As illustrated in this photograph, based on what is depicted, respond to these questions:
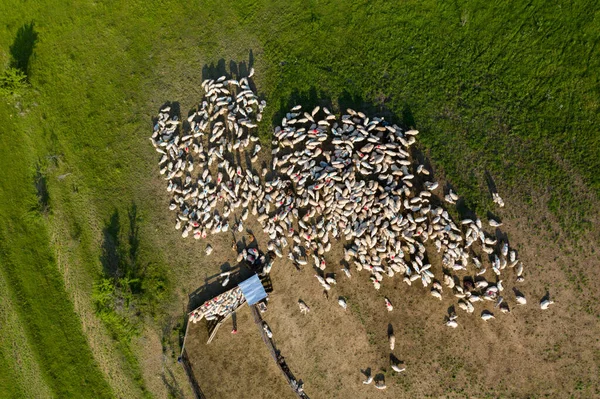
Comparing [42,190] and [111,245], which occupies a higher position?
[42,190]

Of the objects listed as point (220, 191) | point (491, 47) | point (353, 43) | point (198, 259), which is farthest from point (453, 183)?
point (198, 259)

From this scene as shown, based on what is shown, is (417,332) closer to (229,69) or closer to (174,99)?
(229,69)

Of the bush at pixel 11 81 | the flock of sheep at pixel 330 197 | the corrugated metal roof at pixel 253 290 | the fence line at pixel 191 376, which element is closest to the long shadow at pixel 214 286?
the corrugated metal roof at pixel 253 290

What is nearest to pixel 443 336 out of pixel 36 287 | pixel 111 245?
pixel 111 245

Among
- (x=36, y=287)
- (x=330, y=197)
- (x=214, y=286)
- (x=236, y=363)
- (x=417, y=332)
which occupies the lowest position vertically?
(x=417, y=332)

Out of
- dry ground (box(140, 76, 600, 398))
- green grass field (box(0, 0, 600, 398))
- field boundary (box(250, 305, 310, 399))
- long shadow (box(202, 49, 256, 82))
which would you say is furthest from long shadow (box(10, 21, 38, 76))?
field boundary (box(250, 305, 310, 399))

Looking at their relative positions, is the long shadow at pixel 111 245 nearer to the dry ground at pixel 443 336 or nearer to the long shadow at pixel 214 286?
the long shadow at pixel 214 286
